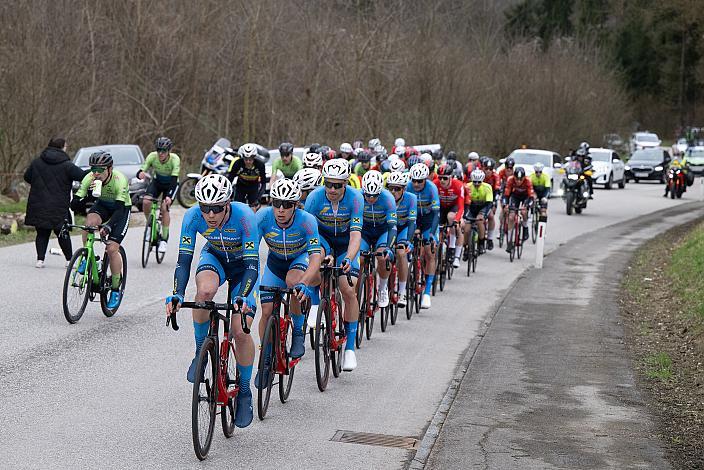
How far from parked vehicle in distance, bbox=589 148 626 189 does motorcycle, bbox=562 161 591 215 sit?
1332 centimetres

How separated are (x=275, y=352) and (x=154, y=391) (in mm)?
1216

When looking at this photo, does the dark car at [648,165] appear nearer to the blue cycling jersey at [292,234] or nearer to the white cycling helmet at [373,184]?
the white cycling helmet at [373,184]

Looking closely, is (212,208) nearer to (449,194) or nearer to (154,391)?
(154,391)

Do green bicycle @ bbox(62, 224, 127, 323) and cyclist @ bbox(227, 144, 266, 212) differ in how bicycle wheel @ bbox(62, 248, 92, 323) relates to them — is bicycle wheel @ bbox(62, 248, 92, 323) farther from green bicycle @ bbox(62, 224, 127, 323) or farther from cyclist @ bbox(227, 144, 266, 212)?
cyclist @ bbox(227, 144, 266, 212)

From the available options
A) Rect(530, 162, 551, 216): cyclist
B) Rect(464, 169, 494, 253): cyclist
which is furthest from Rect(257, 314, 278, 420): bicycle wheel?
Rect(530, 162, 551, 216): cyclist

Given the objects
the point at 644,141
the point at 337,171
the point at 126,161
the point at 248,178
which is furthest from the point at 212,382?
the point at 644,141

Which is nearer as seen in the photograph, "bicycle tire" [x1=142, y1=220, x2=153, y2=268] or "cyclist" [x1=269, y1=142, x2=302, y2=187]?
"bicycle tire" [x1=142, y1=220, x2=153, y2=268]

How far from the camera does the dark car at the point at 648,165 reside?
5588 centimetres

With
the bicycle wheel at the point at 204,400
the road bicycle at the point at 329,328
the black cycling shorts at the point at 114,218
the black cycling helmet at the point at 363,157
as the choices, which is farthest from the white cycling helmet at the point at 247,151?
the bicycle wheel at the point at 204,400

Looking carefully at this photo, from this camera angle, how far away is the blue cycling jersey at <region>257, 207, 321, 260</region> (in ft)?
29.3

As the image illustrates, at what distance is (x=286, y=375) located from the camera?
914 cm

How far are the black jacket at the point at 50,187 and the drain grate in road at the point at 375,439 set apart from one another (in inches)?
322

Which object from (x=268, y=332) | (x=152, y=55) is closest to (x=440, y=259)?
(x=268, y=332)

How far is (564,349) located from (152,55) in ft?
90.8
